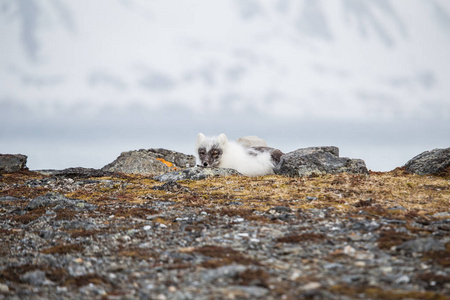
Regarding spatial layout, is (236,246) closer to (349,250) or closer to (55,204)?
(349,250)

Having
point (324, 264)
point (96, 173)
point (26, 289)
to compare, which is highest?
point (96, 173)

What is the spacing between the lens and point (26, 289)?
5.92 m

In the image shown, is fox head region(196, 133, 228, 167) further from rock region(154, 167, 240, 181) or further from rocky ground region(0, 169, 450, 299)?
rocky ground region(0, 169, 450, 299)

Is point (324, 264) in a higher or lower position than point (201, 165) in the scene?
lower

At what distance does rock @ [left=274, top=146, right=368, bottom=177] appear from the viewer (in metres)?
19.9

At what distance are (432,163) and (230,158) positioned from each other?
11.3 meters

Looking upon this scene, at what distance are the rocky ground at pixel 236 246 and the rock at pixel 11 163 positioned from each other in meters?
18.5

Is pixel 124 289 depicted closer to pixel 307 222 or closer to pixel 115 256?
pixel 115 256

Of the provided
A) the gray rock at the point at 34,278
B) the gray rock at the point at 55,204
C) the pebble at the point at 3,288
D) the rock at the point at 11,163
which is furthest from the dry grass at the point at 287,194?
the rock at the point at 11,163

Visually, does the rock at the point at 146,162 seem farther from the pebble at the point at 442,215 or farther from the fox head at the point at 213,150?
the pebble at the point at 442,215

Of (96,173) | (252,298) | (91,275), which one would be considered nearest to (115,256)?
(91,275)

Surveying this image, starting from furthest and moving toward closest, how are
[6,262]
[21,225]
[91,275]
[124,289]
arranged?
[21,225] < [6,262] < [91,275] < [124,289]

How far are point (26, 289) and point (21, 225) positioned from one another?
5.72m

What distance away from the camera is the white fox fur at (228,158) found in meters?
22.3
